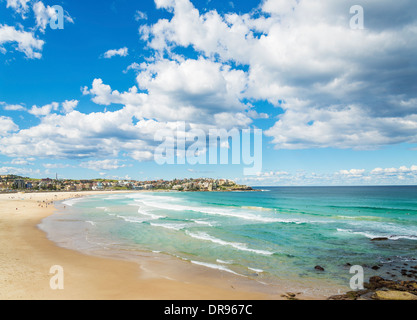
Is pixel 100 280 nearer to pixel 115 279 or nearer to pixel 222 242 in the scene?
pixel 115 279

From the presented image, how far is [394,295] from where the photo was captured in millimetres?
9797

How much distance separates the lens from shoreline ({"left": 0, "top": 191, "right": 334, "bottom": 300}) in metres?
9.78

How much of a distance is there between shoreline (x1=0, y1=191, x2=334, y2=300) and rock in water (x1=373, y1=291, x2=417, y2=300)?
238 cm

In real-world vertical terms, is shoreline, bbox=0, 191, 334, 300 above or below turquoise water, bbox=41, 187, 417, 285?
above

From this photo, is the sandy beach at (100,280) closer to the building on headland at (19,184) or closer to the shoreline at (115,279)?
the shoreline at (115,279)

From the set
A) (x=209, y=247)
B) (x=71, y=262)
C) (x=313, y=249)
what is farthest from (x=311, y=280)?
(x=71, y=262)

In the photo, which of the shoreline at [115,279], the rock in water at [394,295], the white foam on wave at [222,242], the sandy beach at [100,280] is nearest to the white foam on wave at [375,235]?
the white foam on wave at [222,242]

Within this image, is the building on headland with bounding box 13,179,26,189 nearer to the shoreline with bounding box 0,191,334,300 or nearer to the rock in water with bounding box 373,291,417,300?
the shoreline with bounding box 0,191,334,300

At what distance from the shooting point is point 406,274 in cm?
1262

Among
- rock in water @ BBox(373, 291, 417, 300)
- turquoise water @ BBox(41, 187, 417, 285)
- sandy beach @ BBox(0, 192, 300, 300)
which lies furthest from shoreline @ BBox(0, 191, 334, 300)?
rock in water @ BBox(373, 291, 417, 300)

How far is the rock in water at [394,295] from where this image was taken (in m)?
9.51
